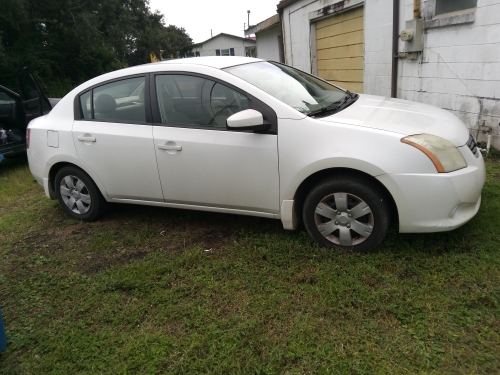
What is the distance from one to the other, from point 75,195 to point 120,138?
1.05 metres

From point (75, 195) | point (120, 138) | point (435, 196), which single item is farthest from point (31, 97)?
point (435, 196)

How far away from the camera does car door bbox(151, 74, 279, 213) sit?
133 inches

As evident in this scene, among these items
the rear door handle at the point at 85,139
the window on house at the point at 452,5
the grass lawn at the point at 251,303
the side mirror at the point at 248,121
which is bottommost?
the grass lawn at the point at 251,303

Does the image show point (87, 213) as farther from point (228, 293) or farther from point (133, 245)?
point (228, 293)

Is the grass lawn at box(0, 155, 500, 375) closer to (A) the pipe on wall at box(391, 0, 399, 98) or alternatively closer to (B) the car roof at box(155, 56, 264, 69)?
(B) the car roof at box(155, 56, 264, 69)

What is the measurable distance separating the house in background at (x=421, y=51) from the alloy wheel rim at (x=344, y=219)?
3.29 metres

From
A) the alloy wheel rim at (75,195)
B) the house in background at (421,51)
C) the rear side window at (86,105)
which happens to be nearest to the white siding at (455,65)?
the house in background at (421,51)

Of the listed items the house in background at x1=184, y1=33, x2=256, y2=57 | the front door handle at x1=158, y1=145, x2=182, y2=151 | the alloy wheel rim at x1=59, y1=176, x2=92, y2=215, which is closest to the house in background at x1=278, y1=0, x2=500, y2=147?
the front door handle at x1=158, y1=145, x2=182, y2=151

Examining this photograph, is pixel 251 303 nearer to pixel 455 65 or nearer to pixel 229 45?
pixel 455 65

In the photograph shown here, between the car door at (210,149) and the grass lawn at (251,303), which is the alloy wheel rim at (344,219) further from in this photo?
the car door at (210,149)

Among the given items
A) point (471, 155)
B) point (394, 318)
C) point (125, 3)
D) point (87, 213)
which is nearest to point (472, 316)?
point (394, 318)

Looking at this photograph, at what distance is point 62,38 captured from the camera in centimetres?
1856

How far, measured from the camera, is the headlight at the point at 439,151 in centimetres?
289

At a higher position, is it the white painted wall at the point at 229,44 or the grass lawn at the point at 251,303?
the white painted wall at the point at 229,44
